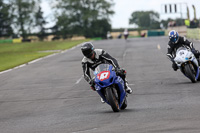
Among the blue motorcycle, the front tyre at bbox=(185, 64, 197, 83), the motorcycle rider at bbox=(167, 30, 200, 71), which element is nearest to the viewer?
the blue motorcycle

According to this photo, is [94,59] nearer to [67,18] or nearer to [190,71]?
[190,71]

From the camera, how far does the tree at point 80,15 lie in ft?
380

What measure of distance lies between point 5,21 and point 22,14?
21.1ft

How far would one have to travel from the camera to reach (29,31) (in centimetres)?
13000

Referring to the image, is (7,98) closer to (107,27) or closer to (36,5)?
(107,27)

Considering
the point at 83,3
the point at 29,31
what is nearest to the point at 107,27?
the point at 83,3

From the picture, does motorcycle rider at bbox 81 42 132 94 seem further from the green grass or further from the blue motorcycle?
the green grass

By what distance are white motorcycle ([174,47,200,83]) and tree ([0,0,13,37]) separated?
357ft

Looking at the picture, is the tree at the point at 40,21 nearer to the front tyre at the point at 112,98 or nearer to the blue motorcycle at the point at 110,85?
the blue motorcycle at the point at 110,85

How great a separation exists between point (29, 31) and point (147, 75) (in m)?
112

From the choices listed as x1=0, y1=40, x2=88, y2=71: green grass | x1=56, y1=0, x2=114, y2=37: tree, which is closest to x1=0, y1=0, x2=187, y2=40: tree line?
x1=56, y1=0, x2=114, y2=37: tree

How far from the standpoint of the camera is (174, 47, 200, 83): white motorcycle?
598 inches

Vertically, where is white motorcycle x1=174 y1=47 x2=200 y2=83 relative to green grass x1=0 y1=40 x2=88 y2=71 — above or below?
above

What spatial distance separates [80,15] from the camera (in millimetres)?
119375
